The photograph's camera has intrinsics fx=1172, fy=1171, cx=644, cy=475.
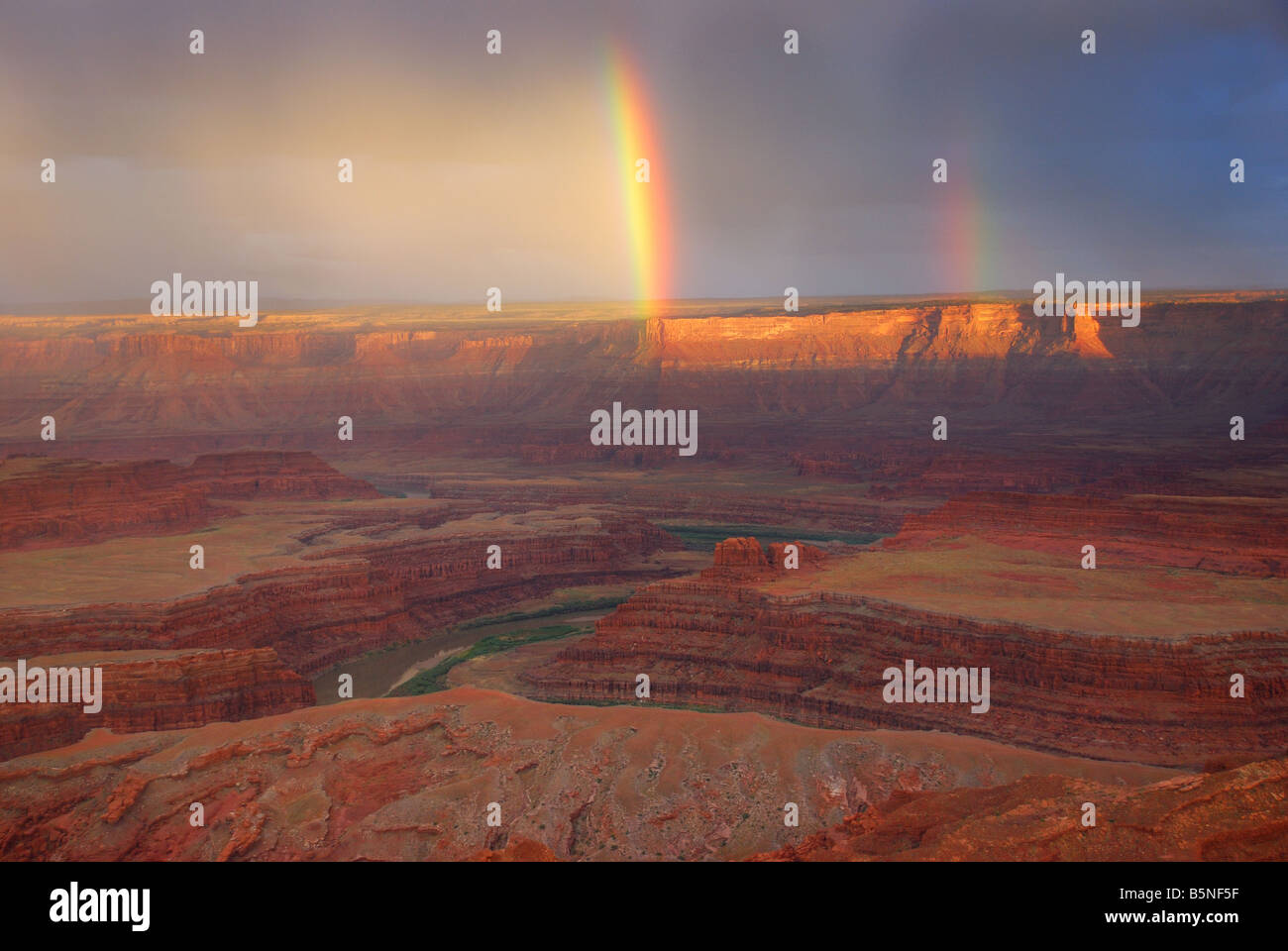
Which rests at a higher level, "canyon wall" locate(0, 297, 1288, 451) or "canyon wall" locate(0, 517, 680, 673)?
"canyon wall" locate(0, 297, 1288, 451)

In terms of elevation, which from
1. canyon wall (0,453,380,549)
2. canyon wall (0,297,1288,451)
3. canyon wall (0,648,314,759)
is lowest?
canyon wall (0,648,314,759)

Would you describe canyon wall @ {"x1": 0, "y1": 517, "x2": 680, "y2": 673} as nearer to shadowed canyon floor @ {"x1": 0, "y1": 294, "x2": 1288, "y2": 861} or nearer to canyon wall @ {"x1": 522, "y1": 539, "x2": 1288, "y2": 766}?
shadowed canyon floor @ {"x1": 0, "y1": 294, "x2": 1288, "y2": 861}

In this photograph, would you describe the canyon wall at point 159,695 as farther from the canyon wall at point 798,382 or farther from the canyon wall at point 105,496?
the canyon wall at point 798,382

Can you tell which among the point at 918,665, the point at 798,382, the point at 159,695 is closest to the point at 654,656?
the point at 918,665

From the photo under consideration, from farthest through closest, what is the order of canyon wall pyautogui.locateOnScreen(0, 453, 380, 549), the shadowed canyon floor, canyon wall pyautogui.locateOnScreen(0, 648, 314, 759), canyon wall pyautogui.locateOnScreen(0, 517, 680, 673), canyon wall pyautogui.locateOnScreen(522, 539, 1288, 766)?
1. canyon wall pyautogui.locateOnScreen(0, 453, 380, 549)
2. canyon wall pyautogui.locateOnScreen(0, 517, 680, 673)
3. canyon wall pyautogui.locateOnScreen(522, 539, 1288, 766)
4. canyon wall pyautogui.locateOnScreen(0, 648, 314, 759)
5. the shadowed canyon floor

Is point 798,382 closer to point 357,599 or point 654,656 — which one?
point 357,599

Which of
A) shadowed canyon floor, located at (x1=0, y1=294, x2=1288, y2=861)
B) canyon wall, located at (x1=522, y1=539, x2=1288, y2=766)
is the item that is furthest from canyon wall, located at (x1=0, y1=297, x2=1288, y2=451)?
canyon wall, located at (x1=522, y1=539, x2=1288, y2=766)

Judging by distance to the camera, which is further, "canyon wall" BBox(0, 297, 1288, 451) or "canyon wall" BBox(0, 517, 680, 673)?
"canyon wall" BBox(0, 297, 1288, 451)

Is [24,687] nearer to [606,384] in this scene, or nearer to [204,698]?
[204,698]

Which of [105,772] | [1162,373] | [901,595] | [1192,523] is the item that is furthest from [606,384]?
[105,772]
